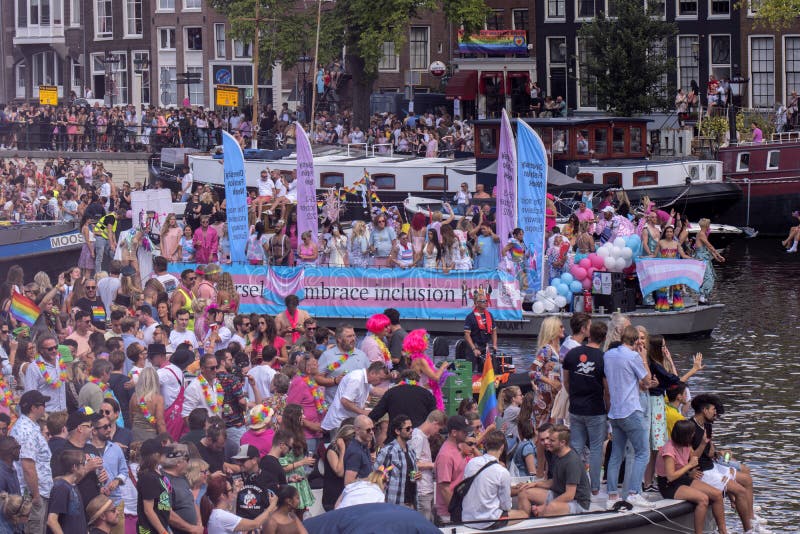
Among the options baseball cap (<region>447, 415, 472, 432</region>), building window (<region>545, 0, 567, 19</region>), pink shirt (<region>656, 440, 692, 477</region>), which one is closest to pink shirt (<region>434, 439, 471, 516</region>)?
baseball cap (<region>447, 415, 472, 432</region>)

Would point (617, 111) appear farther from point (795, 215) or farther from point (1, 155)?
point (1, 155)

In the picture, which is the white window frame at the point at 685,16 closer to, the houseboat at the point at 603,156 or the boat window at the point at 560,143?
the houseboat at the point at 603,156

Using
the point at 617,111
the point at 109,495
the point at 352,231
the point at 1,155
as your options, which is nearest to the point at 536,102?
the point at 617,111

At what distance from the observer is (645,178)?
37281mm

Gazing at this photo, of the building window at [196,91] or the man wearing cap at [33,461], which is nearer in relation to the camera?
the man wearing cap at [33,461]

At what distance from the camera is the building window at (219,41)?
206 ft

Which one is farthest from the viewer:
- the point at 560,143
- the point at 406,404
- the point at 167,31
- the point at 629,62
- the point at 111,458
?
the point at 167,31

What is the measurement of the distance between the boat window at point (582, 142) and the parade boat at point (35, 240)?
1180cm

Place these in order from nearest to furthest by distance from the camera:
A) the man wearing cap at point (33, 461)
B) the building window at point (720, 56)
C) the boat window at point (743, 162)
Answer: the man wearing cap at point (33, 461), the boat window at point (743, 162), the building window at point (720, 56)

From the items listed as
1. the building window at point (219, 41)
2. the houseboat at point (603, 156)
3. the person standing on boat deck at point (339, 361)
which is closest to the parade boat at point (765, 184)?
the houseboat at point (603, 156)

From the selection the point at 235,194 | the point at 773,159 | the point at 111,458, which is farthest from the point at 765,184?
the point at 111,458

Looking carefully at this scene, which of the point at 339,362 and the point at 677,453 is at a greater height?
the point at 339,362

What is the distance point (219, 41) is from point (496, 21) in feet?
42.4

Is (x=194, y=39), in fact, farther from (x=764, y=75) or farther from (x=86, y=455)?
(x=86, y=455)
